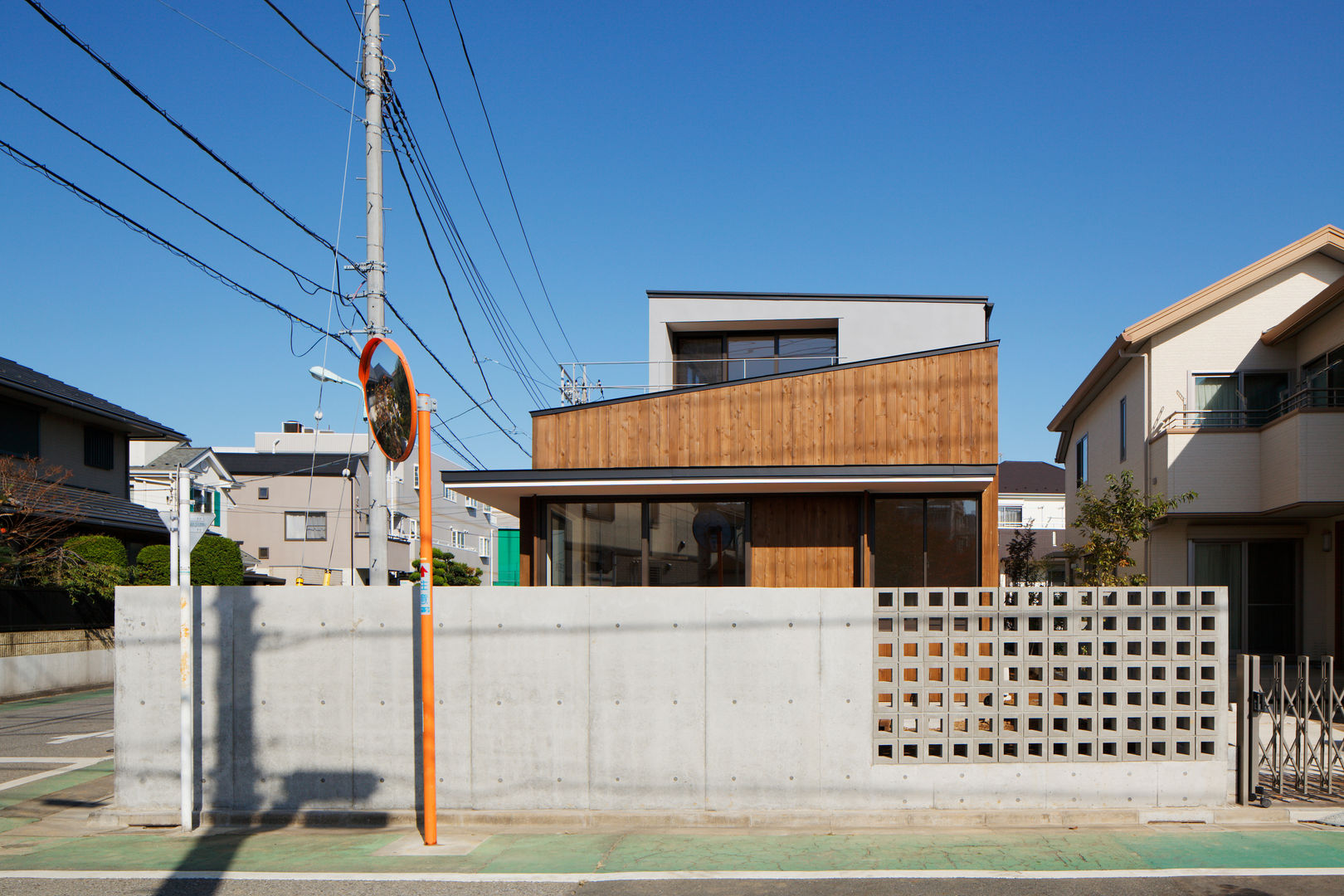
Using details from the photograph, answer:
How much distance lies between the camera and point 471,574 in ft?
144

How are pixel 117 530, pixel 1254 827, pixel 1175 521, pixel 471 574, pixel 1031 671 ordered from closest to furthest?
pixel 1254 827 < pixel 1031 671 < pixel 1175 521 < pixel 117 530 < pixel 471 574

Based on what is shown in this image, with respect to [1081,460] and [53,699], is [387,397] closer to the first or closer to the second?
[53,699]

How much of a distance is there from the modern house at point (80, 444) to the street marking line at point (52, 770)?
11.2m

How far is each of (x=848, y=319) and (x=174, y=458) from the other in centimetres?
2765

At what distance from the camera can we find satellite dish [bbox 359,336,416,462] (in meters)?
Answer: 6.70

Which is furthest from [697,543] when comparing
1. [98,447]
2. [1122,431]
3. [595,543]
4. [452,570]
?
[452,570]

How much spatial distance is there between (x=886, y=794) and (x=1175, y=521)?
13358 mm

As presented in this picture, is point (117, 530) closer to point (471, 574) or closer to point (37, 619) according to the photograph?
point (37, 619)

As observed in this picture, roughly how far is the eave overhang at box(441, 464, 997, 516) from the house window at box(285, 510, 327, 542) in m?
30.0

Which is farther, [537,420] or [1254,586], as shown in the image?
[1254,586]

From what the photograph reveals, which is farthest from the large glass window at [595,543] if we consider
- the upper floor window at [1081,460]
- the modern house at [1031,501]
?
the modern house at [1031,501]

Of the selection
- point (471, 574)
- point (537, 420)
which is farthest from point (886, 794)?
point (471, 574)

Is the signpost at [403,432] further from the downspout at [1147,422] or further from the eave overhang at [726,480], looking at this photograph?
the downspout at [1147,422]

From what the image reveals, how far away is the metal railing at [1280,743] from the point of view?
292 inches
